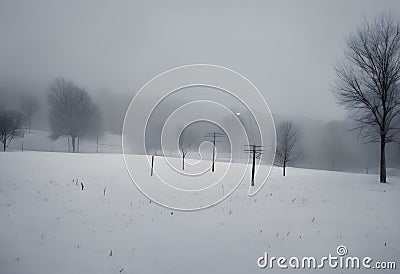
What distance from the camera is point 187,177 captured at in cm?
1888

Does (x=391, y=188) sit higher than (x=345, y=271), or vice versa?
(x=391, y=188)

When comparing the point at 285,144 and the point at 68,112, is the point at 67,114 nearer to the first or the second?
the point at 68,112

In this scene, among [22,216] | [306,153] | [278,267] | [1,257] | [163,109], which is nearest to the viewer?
[1,257]

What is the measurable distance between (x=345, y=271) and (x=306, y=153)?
2724 inches

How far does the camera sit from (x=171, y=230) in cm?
851

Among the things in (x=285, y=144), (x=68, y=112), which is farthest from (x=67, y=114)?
(x=285, y=144)

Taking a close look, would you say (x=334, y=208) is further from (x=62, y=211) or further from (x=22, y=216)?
(x=22, y=216)

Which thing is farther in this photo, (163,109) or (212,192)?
(212,192)

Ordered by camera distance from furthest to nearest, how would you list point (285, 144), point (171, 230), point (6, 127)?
point (6, 127) → point (285, 144) → point (171, 230)

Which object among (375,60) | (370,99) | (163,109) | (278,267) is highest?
(375,60)

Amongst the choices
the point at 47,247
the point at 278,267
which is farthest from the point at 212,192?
the point at 47,247

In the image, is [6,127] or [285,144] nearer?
[285,144]

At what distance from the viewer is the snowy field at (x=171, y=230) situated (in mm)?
6309

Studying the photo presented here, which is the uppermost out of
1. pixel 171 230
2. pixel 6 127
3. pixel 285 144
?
pixel 6 127
